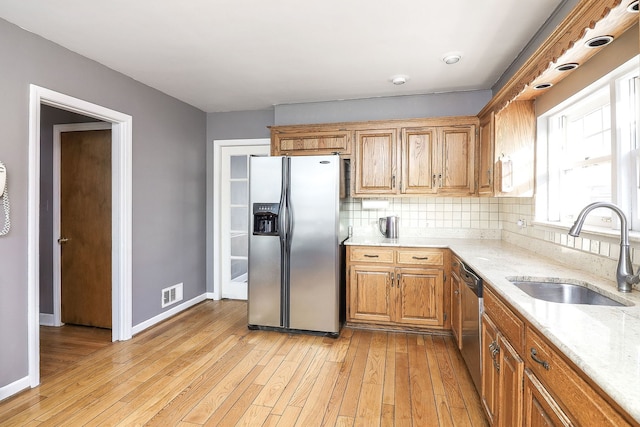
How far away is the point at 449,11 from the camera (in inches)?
85.0

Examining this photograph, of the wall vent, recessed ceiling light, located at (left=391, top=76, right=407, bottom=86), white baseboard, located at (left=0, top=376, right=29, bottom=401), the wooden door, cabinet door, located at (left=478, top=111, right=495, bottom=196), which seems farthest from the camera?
the wall vent

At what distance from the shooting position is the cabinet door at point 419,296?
3328 mm

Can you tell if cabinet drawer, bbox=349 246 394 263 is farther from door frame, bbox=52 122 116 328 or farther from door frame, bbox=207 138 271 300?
door frame, bbox=52 122 116 328

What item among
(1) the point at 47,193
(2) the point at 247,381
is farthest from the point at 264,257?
(1) the point at 47,193

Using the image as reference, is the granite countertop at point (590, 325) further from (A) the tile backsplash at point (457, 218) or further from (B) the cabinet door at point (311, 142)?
(B) the cabinet door at point (311, 142)

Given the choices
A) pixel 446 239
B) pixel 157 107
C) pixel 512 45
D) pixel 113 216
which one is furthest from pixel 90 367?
pixel 512 45

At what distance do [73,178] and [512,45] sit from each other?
436cm

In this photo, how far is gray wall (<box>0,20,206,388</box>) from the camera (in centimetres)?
228

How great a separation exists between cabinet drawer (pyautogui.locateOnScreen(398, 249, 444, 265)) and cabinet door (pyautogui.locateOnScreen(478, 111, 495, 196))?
0.75m

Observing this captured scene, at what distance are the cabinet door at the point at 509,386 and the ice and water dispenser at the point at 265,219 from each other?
2270mm

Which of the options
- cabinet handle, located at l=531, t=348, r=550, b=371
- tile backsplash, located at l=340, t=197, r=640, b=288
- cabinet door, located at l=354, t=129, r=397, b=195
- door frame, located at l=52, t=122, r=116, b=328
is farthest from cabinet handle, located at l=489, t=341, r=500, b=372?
door frame, located at l=52, t=122, r=116, b=328

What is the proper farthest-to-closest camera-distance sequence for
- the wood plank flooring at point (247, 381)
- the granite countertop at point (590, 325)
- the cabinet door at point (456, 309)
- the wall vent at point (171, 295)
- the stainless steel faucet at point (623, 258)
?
1. the wall vent at point (171, 295)
2. the cabinet door at point (456, 309)
3. the wood plank flooring at point (247, 381)
4. the stainless steel faucet at point (623, 258)
5. the granite countertop at point (590, 325)

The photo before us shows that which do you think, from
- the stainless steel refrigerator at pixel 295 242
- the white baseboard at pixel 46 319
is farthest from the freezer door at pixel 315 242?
the white baseboard at pixel 46 319

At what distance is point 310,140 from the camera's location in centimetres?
387
